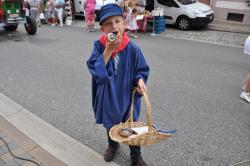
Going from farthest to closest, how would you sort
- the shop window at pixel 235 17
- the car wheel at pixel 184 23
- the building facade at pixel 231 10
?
1. the shop window at pixel 235 17
2. the building facade at pixel 231 10
3. the car wheel at pixel 184 23

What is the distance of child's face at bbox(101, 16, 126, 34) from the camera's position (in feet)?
7.81

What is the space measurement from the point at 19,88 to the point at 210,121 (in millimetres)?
3627

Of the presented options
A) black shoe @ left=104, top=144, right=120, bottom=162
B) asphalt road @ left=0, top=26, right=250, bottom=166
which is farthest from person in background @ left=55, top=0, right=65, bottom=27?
black shoe @ left=104, top=144, right=120, bottom=162

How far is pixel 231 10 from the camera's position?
42.6 feet

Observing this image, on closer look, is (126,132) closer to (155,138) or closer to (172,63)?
(155,138)

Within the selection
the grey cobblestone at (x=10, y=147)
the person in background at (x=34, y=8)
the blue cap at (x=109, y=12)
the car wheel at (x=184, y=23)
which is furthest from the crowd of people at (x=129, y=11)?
the blue cap at (x=109, y=12)

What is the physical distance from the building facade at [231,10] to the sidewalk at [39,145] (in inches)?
446

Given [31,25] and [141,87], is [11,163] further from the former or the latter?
[31,25]

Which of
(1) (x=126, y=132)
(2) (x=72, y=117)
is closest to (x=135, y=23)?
(2) (x=72, y=117)

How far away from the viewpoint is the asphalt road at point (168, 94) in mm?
3523

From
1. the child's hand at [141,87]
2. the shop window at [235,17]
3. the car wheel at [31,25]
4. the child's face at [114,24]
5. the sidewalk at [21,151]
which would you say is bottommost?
the sidewalk at [21,151]

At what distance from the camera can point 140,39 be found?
10336mm

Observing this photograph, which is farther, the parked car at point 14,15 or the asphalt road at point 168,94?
the parked car at point 14,15

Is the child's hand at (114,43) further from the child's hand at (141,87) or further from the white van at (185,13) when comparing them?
the white van at (185,13)
